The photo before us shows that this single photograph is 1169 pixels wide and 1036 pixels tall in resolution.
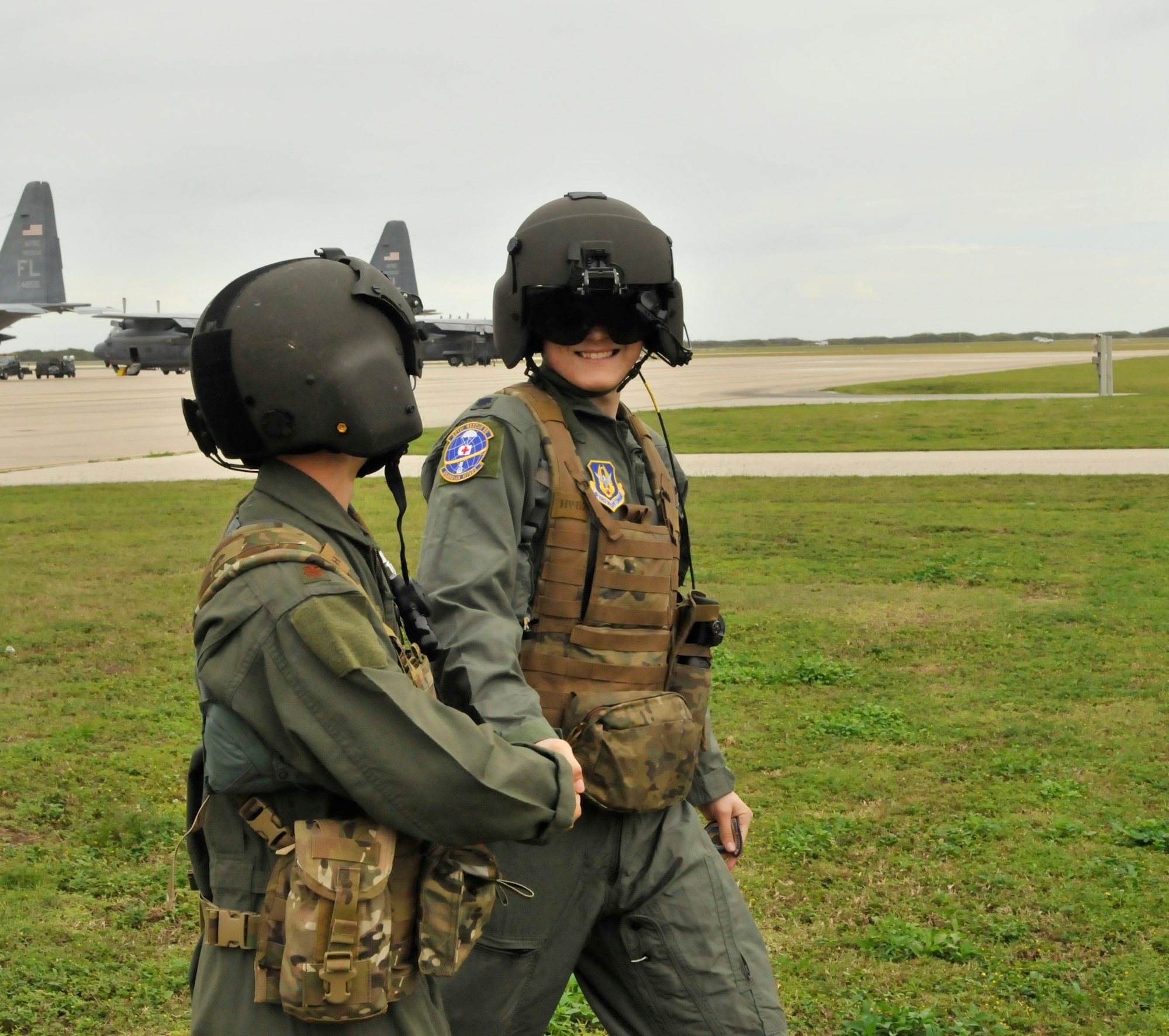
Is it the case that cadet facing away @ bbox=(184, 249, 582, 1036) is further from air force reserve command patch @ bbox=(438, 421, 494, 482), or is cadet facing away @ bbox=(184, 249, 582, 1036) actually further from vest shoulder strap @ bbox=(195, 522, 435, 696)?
air force reserve command patch @ bbox=(438, 421, 494, 482)

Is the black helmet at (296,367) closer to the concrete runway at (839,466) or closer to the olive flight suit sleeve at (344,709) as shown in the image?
the olive flight suit sleeve at (344,709)

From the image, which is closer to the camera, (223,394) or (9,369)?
(223,394)

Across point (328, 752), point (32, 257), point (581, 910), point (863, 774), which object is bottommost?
point (863, 774)

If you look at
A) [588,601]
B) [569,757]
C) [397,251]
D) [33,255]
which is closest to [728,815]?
[588,601]

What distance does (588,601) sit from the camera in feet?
9.61

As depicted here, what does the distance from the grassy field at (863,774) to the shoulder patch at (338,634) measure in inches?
110

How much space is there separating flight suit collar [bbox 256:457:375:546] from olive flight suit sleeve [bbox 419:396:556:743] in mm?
430

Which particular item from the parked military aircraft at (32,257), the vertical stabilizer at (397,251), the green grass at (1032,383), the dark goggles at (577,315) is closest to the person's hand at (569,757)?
the dark goggles at (577,315)

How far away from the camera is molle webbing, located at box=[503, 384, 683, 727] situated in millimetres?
2916

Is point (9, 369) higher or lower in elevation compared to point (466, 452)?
higher

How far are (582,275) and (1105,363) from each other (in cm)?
3378

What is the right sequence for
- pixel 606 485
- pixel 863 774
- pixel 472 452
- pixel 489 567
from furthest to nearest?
pixel 863 774 → pixel 606 485 → pixel 472 452 → pixel 489 567

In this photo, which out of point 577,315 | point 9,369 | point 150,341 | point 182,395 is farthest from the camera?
point 9,369

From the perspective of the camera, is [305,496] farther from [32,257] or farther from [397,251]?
[397,251]
